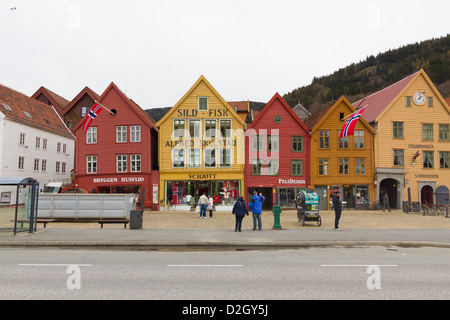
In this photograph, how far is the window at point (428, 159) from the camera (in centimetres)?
3688

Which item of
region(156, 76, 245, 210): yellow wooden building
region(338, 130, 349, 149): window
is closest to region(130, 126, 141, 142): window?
region(156, 76, 245, 210): yellow wooden building

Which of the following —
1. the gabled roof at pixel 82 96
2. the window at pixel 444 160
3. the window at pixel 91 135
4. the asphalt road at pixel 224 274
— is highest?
the gabled roof at pixel 82 96

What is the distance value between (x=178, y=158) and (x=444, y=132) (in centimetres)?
2869

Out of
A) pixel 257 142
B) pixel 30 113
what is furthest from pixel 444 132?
pixel 30 113

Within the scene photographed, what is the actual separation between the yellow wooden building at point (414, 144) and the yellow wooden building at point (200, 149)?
15089mm

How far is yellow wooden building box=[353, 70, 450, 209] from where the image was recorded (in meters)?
36.2

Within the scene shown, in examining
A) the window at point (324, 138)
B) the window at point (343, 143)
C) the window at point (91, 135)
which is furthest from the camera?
the window at point (91, 135)

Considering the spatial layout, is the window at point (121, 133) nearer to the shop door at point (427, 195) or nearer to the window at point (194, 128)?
the window at point (194, 128)

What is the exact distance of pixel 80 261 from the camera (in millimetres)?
9867

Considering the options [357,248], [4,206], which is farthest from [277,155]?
[4,206]

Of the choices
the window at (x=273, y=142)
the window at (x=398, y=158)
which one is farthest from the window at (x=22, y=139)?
the window at (x=398, y=158)

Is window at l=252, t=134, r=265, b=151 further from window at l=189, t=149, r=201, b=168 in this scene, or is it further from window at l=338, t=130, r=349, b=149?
window at l=338, t=130, r=349, b=149
